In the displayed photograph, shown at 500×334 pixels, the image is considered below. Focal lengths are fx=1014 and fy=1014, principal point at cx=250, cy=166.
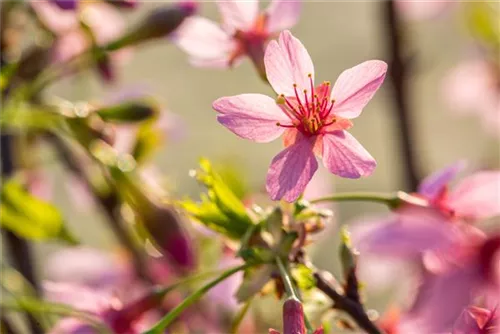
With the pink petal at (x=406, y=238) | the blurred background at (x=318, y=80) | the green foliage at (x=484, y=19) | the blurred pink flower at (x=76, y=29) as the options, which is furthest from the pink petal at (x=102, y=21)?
the blurred background at (x=318, y=80)

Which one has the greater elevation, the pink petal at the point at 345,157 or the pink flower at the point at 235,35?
the pink flower at the point at 235,35

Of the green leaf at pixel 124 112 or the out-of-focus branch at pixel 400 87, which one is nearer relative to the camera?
the green leaf at pixel 124 112

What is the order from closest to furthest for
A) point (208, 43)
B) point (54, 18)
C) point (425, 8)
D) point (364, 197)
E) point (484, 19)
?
point (364, 197) → point (208, 43) → point (54, 18) → point (484, 19) → point (425, 8)

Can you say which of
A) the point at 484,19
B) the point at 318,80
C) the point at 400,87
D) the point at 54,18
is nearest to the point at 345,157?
the point at 54,18

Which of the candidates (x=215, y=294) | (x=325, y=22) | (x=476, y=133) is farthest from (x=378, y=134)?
(x=215, y=294)

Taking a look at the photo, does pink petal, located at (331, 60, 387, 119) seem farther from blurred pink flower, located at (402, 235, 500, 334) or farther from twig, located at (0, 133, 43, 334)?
twig, located at (0, 133, 43, 334)

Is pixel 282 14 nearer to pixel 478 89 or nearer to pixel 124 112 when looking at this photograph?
pixel 124 112

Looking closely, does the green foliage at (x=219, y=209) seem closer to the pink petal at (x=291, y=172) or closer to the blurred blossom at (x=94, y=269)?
the pink petal at (x=291, y=172)

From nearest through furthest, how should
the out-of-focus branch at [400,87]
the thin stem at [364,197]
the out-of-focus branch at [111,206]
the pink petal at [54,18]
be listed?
the thin stem at [364,197], the pink petal at [54,18], the out-of-focus branch at [111,206], the out-of-focus branch at [400,87]
